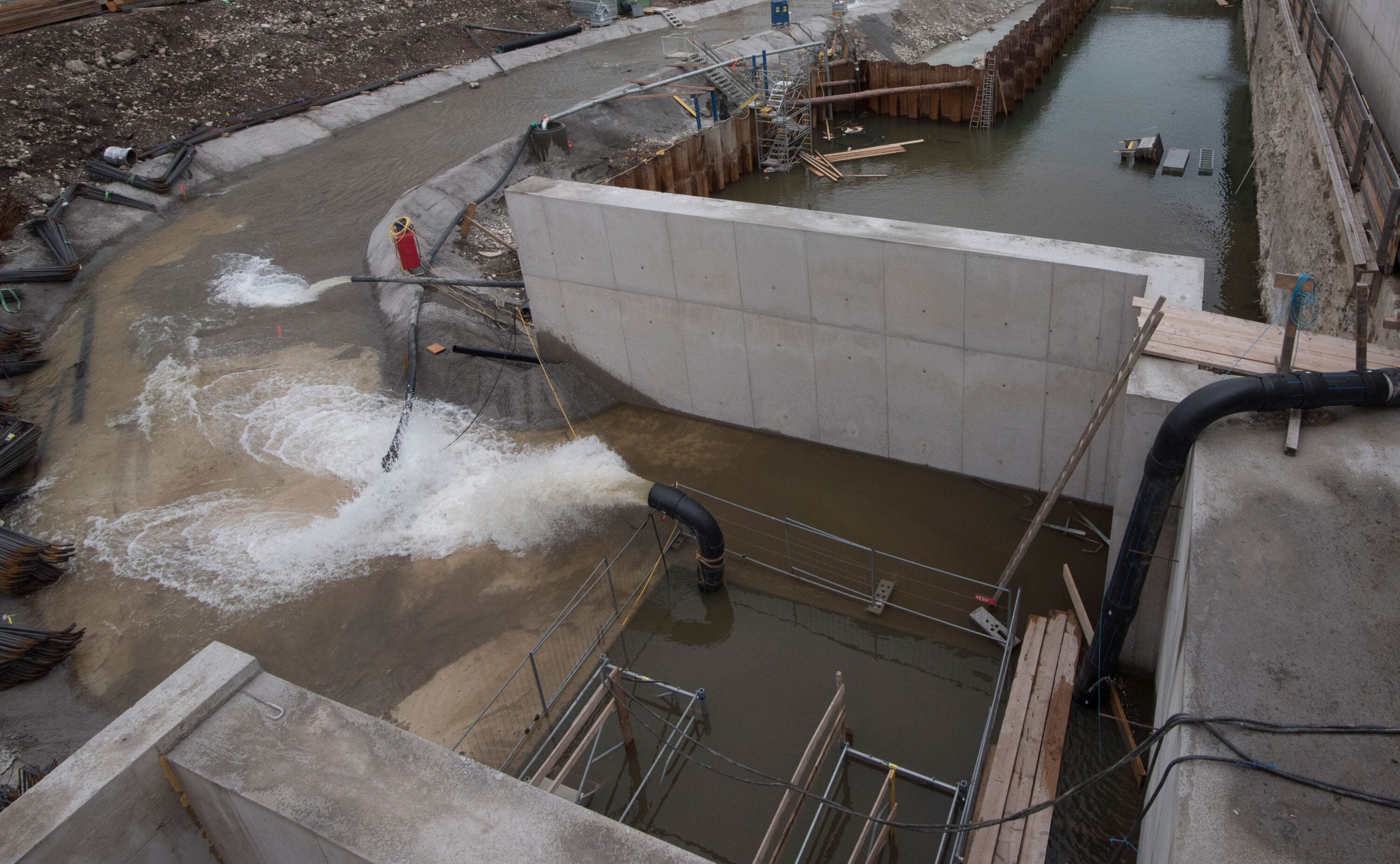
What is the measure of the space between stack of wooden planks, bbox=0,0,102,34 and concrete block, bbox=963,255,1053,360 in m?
33.9

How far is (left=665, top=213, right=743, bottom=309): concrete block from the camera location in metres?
15.6

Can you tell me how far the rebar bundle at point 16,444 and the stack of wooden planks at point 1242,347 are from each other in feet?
62.4

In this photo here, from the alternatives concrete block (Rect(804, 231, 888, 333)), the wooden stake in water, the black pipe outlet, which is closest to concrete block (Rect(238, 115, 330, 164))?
the black pipe outlet

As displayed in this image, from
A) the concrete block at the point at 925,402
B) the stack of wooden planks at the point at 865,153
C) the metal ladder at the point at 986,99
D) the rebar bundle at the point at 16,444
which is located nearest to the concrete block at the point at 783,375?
the concrete block at the point at 925,402

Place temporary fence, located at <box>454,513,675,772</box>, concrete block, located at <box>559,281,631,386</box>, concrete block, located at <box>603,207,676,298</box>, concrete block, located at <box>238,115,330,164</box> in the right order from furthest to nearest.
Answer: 1. concrete block, located at <box>238,115,330,164</box>
2. concrete block, located at <box>559,281,631,386</box>
3. concrete block, located at <box>603,207,676,298</box>
4. temporary fence, located at <box>454,513,675,772</box>

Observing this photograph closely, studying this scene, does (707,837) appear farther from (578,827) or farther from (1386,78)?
(1386,78)

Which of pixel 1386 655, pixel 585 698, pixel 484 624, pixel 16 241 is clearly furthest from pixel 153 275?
pixel 1386 655

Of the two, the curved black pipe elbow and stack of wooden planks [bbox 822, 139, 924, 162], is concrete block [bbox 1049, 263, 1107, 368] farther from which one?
stack of wooden planks [bbox 822, 139, 924, 162]

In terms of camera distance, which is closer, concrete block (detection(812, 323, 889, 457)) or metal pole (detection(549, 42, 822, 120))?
concrete block (detection(812, 323, 889, 457))

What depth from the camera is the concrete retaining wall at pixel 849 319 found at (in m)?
13.4

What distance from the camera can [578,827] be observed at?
674 centimetres

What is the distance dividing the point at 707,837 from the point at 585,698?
8.96 feet

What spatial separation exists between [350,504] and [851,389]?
8.99m

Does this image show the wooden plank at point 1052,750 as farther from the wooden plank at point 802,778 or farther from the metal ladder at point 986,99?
the metal ladder at point 986,99
